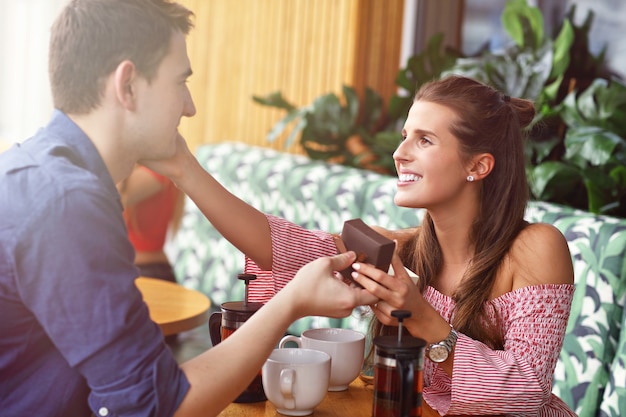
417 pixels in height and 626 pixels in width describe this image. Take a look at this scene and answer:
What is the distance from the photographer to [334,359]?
1.52 meters

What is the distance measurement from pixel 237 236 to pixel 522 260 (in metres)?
0.61

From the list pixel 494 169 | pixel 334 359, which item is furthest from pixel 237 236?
pixel 494 169

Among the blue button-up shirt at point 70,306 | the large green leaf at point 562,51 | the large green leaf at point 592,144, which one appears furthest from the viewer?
the large green leaf at point 562,51

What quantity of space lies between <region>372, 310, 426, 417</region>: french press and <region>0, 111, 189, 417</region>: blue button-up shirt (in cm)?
29

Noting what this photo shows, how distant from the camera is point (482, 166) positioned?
1.94 metres

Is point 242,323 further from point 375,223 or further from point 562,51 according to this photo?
point 562,51

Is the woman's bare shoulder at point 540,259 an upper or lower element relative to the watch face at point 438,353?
upper

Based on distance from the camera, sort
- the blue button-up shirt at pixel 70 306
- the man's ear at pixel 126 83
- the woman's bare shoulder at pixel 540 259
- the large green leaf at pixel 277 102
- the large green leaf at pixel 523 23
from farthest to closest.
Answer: the large green leaf at pixel 277 102
the large green leaf at pixel 523 23
the woman's bare shoulder at pixel 540 259
the man's ear at pixel 126 83
the blue button-up shirt at pixel 70 306

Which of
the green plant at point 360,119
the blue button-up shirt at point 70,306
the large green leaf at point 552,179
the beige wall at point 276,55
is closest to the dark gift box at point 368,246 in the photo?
the blue button-up shirt at point 70,306

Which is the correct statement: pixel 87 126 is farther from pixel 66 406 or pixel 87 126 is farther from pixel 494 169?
pixel 494 169

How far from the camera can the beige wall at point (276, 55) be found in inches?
170

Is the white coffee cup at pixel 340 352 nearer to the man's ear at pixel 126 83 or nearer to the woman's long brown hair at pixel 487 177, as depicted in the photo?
the woman's long brown hair at pixel 487 177

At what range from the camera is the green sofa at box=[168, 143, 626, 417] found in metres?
2.48

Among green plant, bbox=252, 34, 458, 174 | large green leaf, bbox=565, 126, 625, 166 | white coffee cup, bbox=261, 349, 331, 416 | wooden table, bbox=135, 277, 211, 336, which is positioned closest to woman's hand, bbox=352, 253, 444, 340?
white coffee cup, bbox=261, 349, 331, 416
